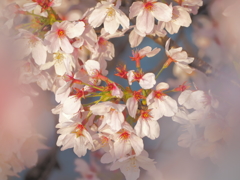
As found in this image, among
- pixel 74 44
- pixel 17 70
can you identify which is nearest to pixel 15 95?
pixel 17 70

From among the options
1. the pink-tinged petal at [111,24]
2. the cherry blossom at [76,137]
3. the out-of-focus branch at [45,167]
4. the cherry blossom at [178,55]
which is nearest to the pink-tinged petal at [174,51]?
the cherry blossom at [178,55]

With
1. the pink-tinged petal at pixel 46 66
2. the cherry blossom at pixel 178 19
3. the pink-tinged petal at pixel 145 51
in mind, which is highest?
the cherry blossom at pixel 178 19

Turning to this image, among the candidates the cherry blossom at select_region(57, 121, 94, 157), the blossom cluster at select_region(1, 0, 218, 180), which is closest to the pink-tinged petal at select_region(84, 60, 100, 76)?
the blossom cluster at select_region(1, 0, 218, 180)

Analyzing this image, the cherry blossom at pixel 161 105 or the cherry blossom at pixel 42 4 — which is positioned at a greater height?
the cherry blossom at pixel 42 4

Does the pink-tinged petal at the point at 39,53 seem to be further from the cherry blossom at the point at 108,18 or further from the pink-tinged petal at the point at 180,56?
the pink-tinged petal at the point at 180,56

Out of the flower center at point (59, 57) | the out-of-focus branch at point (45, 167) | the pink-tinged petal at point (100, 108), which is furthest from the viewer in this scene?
the out-of-focus branch at point (45, 167)

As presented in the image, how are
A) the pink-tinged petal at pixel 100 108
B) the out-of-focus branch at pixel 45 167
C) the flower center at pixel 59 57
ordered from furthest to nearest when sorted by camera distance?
1. the out-of-focus branch at pixel 45 167
2. the flower center at pixel 59 57
3. the pink-tinged petal at pixel 100 108

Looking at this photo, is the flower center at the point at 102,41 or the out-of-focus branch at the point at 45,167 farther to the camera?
the out-of-focus branch at the point at 45,167

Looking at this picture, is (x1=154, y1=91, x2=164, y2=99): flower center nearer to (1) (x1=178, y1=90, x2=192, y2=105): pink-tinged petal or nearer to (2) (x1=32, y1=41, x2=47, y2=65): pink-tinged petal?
(1) (x1=178, y1=90, x2=192, y2=105): pink-tinged petal

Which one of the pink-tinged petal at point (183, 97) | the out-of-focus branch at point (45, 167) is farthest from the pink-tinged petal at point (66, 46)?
the out-of-focus branch at point (45, 167)
